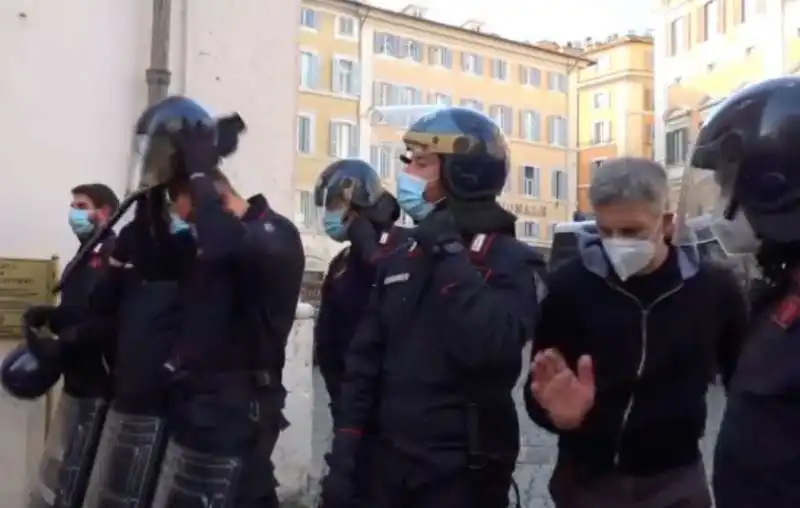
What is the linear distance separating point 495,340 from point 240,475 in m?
1.04

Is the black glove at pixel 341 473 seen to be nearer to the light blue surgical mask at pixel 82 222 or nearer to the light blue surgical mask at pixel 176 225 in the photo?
the light blue surgical mask at pixel 176 225

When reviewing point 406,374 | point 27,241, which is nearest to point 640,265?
point 406,374

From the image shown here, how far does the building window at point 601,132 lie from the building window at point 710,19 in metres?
19.1

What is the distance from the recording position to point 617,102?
5956 centimetres

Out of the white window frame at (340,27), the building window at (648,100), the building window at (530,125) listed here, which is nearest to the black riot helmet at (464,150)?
the white window frame at (340,27)

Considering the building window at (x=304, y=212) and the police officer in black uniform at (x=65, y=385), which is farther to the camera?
the building window at (x=304, y=212)

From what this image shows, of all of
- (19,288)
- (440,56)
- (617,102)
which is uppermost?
(440,56)

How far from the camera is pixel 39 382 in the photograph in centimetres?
483

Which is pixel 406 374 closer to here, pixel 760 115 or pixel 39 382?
pixel 760 115

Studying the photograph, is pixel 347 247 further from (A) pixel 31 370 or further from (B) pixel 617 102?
(B) pixel 617 102

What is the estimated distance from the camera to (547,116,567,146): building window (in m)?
56.0

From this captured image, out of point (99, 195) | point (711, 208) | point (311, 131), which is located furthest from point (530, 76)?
point (711, 208)

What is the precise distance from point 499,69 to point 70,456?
165 feet

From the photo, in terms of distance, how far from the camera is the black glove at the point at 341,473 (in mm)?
3504
